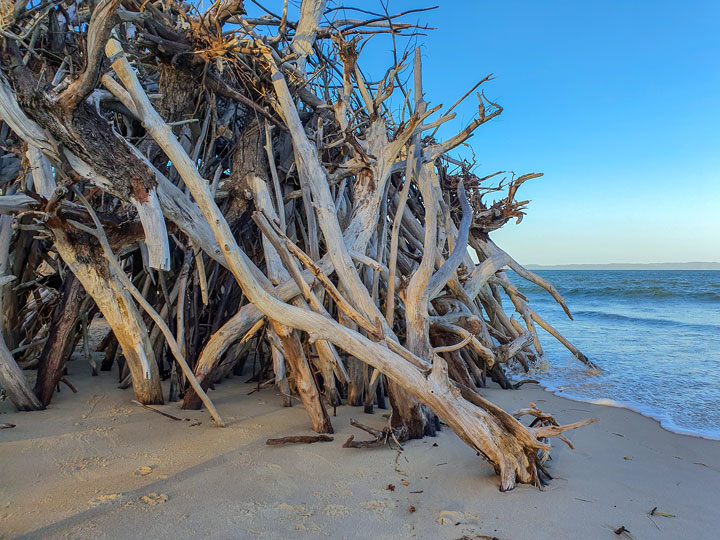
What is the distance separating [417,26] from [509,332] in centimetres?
395

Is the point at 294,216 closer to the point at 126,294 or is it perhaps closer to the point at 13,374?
the point at 126,294

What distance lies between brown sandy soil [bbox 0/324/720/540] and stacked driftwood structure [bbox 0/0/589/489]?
0.70 feet

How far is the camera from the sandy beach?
1920 mm

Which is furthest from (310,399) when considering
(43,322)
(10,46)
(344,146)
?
(43,322)

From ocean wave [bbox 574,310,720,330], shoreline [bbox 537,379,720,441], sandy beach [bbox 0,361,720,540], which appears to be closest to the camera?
sandy beach [bbox 0,361,720,540]

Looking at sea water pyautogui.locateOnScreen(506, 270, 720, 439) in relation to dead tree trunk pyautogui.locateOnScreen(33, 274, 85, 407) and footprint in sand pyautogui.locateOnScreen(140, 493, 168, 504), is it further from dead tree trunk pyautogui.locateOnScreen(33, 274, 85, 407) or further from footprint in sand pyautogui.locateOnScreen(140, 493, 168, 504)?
dead tree trunk pyautogui.locateOnScreen(33, 274, 85, 407)

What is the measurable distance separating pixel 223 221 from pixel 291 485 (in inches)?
57.2

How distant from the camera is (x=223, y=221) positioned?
268 centimetres

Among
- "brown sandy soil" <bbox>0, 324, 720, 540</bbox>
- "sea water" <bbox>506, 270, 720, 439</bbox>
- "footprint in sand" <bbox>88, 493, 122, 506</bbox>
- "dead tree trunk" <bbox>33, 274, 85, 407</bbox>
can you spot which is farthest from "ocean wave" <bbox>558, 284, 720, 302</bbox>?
"footprint in sand" <bbox>88, 493, 122, 506</bbox>

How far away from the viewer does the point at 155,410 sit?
3062mm

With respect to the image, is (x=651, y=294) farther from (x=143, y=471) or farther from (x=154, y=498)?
(x=154, y=498)

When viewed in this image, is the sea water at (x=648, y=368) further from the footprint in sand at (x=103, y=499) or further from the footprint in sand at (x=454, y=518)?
the footprint in sand at (x=103, y=499)

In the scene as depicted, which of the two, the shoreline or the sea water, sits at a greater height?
the shoreline

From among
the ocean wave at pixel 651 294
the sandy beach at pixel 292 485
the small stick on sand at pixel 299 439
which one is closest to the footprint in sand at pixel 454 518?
the sandy beach at pixel 292 485
